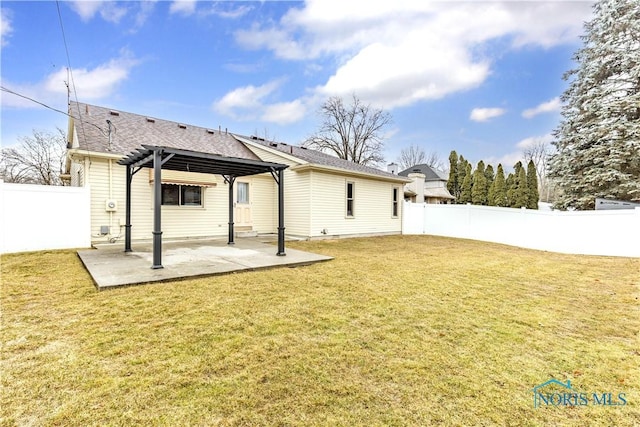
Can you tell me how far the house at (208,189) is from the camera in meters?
8.88

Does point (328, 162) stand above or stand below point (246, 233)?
above

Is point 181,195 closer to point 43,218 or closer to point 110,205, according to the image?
point 110,205

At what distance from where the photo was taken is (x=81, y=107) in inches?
435

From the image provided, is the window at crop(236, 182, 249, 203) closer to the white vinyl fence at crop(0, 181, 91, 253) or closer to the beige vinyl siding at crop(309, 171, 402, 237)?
the beige vinyl siding at crop(309, 171, 402, 237)

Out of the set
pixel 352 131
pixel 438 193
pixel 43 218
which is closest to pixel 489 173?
pixel 438 193

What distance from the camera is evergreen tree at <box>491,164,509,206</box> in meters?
24.7

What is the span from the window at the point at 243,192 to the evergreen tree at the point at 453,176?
2394cm

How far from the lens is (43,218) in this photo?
7.73m

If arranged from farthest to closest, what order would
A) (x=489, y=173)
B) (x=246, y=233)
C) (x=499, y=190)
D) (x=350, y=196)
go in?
(x=489, y=173), (x=499, y=190), (x=350, y=196), (x=246, y=233)

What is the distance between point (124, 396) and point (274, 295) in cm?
250

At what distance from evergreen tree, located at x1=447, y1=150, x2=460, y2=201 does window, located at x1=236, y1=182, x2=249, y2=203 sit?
2394cm

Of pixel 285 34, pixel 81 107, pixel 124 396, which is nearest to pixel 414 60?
pixel 285 34

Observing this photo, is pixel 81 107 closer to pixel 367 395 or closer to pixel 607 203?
pixel 367 395

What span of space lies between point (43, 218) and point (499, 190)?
93.4 feet
